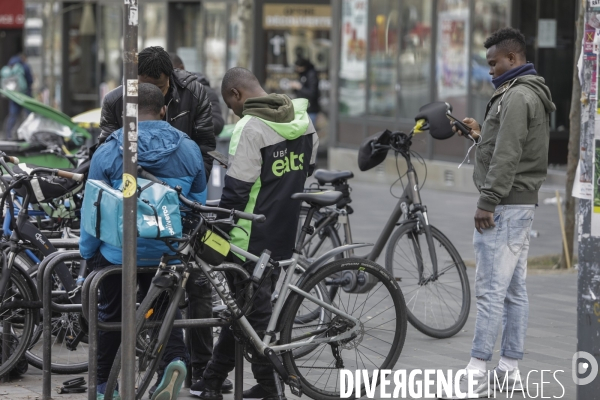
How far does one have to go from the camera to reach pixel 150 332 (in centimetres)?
493

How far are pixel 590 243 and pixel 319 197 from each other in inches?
55.0

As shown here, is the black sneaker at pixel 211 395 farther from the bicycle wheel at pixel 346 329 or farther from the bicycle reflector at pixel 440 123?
the bicycle reflector at pixel 440 123

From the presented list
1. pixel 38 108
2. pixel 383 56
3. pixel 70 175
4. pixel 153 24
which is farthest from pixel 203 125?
pixel 153 24

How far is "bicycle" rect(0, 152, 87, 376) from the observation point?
18.8ft

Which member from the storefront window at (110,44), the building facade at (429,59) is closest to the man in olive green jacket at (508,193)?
the building facade at (429,59)

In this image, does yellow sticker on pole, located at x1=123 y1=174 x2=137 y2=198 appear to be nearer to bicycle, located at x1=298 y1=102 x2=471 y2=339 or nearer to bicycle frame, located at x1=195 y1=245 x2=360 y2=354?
bicycle frame, located at x1=195 y1=245 x2=360 y2=354

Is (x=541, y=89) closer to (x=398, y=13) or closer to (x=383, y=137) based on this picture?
(x=383, y=137)

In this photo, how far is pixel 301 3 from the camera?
21094mm

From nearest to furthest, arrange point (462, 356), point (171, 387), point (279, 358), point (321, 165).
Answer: point (171, 387)
point (279, 358)
point (462, 356)
point (321, 165)

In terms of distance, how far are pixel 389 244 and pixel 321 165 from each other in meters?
13.2

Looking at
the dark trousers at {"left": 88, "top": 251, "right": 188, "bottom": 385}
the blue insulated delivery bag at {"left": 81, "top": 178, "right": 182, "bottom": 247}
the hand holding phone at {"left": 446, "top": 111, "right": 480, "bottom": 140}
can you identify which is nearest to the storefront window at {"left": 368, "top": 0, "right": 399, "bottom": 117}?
the hand holding phone at {"left": 446, "top": 111, "right": 480, "bottom": 140}

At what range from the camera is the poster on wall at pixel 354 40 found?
59.2 feet

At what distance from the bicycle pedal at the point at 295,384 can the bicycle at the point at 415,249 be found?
1.88 m

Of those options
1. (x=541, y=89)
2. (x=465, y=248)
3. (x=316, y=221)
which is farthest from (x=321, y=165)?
(x=541, y=89)
